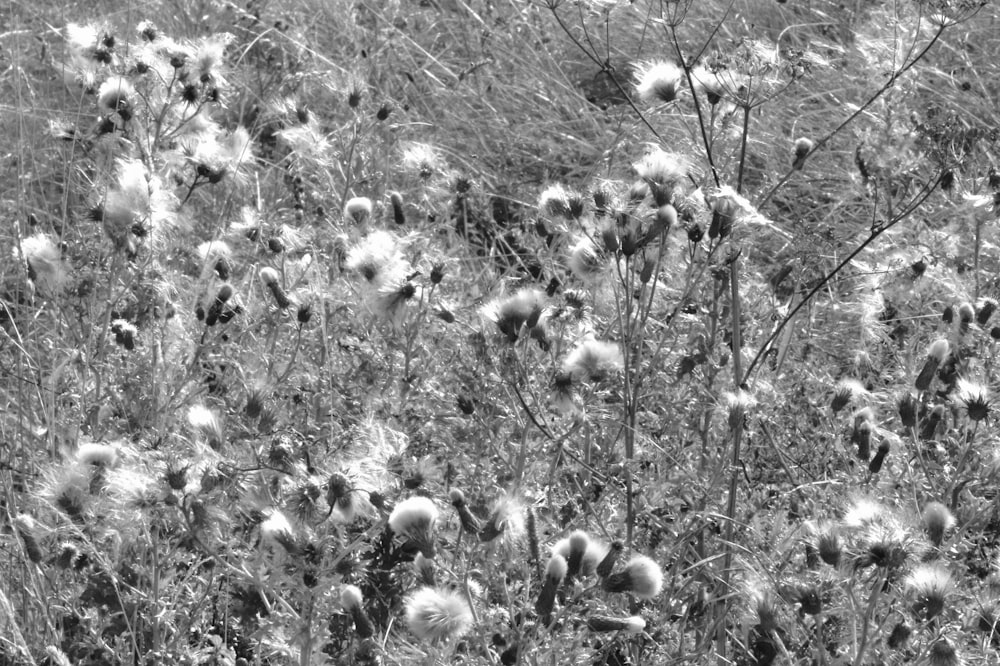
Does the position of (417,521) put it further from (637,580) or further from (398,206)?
(398,206)

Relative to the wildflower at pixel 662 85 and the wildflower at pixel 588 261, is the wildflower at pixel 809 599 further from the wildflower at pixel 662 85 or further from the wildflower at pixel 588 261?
the wildflower at pixel 662 85

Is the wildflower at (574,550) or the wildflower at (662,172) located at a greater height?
the wildflower at (662,172)

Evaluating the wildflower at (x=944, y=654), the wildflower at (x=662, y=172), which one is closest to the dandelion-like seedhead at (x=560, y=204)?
the wildflower at (x=662, y=172)

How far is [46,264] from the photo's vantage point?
100.0 inches

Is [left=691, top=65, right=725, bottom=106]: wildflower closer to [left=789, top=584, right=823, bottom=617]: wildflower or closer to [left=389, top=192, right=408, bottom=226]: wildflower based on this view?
[left=389, top=192, right=408, bottom=226]: wildflower

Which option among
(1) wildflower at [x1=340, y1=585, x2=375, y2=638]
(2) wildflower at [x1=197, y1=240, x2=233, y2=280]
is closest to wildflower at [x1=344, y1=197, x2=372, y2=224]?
(2) wildflower at [x1=197, y1=240, x2=233, y2=280]

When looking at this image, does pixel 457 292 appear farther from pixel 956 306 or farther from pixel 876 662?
pixel 876 662

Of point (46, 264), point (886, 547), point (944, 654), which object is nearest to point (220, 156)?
point (46, 264)

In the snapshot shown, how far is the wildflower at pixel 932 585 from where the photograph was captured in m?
1.64

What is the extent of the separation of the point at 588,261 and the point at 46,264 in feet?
3.51

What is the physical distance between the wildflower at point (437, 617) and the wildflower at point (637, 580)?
183mm

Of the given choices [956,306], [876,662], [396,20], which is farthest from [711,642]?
[396,20]

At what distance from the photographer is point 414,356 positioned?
2.63 meters

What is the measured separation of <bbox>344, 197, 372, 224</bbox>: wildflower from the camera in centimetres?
267
